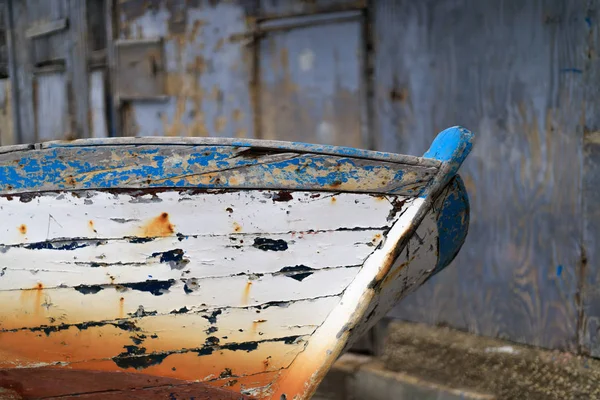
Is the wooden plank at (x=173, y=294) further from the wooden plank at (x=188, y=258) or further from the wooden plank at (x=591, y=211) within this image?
the wooden plank at (x=591, y=211)

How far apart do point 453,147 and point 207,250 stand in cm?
102

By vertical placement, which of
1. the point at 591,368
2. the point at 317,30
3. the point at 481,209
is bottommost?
the point at 591,368

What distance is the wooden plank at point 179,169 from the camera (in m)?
2.15

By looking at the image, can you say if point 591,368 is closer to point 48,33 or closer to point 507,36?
point 507,36

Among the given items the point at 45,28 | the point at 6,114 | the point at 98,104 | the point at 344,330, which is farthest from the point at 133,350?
the point at 6,114

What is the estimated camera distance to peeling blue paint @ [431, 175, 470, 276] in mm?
2473

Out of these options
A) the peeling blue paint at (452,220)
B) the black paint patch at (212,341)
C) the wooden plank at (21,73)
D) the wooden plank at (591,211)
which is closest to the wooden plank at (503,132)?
the wooden plank at (591,211)

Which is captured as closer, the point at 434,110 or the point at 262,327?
the point at 262,327

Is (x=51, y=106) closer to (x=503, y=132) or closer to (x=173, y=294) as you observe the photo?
(x=503, y=132)

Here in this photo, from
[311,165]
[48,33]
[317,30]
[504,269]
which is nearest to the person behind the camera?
[311,165]

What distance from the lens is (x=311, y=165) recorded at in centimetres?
217

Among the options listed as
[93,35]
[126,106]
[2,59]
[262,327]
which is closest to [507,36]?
[262,327]

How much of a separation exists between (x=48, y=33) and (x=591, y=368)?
20.2 feet

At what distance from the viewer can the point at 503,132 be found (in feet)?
12.1
